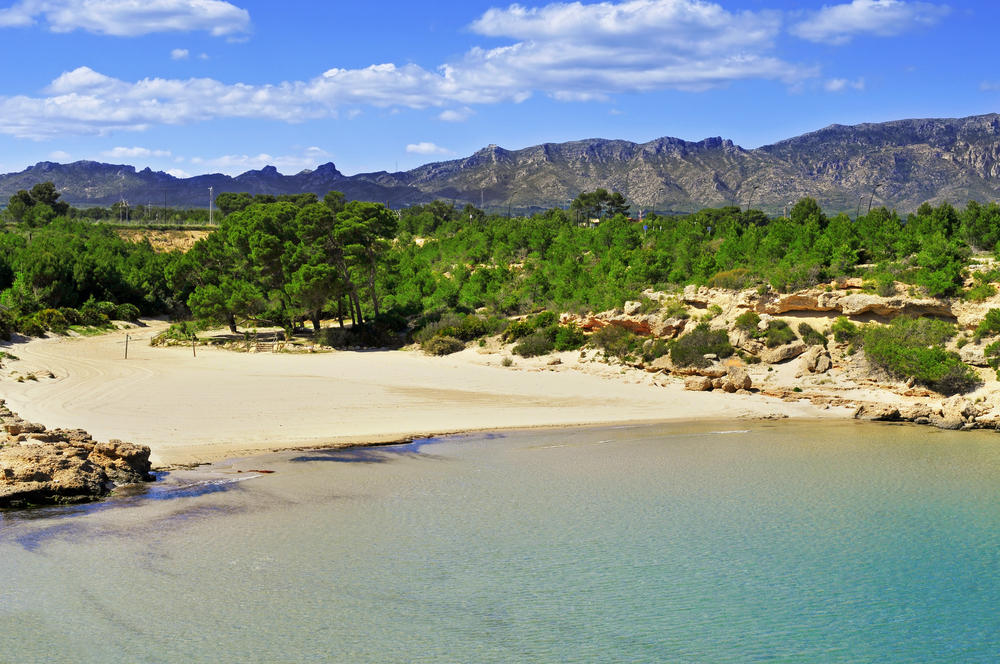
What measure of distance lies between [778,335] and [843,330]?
1.91 meters

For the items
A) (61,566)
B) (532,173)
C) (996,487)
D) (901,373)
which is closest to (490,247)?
(901,373)

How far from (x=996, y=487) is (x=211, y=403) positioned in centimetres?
1802

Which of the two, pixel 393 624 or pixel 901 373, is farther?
pixel 901 373

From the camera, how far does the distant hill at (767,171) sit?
12481 cm

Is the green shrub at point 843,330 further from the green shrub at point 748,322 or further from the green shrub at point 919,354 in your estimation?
the green shrub at point 748,322

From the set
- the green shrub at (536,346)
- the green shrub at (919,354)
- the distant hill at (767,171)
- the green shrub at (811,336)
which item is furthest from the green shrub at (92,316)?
the distant hill at (767,171)

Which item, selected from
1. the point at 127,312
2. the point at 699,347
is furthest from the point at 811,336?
the point at 127,312

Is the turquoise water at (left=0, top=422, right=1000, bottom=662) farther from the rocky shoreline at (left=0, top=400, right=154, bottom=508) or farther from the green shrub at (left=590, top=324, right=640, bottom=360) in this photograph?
the green shrub at (left=590, top=324, right=640, bottom=360)

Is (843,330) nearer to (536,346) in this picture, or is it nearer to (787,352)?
(787,352)

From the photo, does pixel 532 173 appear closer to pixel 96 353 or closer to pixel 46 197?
pixel 46 197

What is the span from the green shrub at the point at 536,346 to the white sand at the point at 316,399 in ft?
2.85

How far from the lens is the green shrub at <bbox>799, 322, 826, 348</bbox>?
1009 inches

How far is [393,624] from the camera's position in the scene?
31.1 feet

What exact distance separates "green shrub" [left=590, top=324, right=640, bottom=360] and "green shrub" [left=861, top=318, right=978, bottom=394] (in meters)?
7.43
